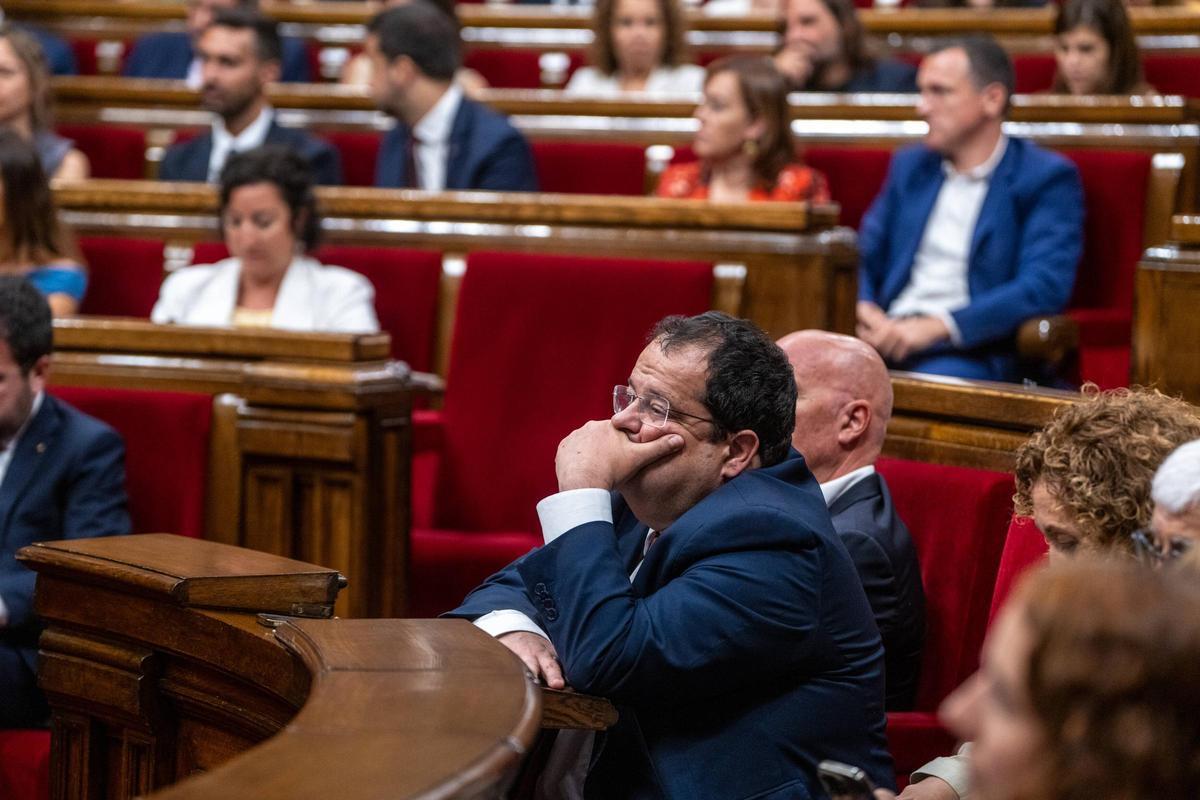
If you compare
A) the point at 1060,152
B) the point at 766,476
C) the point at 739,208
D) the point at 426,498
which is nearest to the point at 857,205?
the point at 1060,152

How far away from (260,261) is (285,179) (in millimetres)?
119

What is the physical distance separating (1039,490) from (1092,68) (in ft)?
5.93

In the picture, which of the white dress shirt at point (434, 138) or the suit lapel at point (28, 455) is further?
the white dress shirt at point (434, 138)

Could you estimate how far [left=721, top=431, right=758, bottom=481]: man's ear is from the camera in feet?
4.06

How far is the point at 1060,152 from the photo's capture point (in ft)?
8.60

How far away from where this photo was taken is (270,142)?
2928 millimetres

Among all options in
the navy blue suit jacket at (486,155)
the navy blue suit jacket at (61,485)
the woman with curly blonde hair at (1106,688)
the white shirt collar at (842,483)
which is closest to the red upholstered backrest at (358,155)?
the navy blue suit jacket at (486,155)

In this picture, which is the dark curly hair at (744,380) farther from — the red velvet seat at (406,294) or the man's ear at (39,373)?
the red velvet seat at (406,294)

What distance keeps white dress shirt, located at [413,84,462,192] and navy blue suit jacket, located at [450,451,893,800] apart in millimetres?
1739

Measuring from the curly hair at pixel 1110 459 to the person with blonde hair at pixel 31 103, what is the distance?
222cm

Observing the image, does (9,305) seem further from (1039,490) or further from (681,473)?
(1039,490)

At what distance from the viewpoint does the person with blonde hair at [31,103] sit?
2.99 m

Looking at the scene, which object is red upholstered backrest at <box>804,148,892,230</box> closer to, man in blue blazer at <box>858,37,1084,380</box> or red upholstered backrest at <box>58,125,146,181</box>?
man in blue blazer at <box>858,37,1084,380</box>

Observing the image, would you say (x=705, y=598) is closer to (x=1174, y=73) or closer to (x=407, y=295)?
(x=407, y=295)
